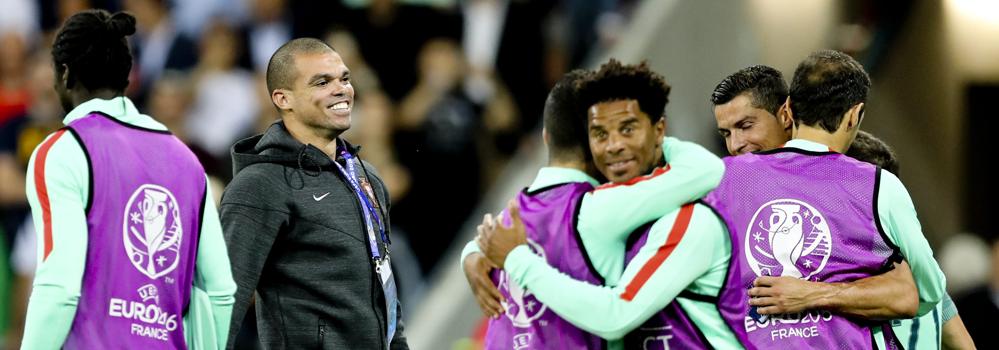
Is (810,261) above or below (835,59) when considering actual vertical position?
below

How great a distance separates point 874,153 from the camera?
19.4 feet

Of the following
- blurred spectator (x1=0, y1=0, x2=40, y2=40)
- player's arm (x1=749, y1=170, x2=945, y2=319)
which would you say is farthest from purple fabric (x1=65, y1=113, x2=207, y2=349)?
blurred spectator (x1=0, y1=0, x2=40, y2=40)

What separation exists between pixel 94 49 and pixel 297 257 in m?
0.94

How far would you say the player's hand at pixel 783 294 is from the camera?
16.7 feet

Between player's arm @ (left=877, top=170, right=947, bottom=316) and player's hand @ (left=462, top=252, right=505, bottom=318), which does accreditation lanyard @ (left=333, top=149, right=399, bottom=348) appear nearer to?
player's hand @ (left=462, top=252, right=505, bottom=318)

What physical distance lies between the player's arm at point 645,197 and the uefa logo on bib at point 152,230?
131 centimetres

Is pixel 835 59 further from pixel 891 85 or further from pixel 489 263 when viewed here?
pixel 891 85

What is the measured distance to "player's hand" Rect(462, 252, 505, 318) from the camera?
5414 millimetres

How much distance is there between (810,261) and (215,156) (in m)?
5.90

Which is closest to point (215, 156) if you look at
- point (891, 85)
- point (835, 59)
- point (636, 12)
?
point (636, 12)

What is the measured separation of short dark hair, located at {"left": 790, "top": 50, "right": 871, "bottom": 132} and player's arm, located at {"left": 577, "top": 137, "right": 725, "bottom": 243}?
38 cm

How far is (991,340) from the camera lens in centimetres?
920

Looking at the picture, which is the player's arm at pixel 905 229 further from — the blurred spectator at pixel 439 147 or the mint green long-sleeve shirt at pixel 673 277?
the blurred spectator at pixel 439 147

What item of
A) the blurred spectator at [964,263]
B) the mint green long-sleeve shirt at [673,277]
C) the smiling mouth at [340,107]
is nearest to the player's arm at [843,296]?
the mint green long-sleeve shirt at [673,277]
